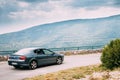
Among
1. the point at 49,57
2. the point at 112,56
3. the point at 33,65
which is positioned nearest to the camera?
the point at 112,56

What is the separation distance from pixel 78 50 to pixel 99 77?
23.2 metres

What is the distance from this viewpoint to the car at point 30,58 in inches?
905

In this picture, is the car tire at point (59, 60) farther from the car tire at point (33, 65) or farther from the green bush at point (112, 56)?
the green bush at point (112, 56)

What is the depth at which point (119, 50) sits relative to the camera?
20.0 meters

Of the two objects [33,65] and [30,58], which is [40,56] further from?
[30,58]

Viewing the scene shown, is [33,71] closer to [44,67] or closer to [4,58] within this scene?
[44,67]

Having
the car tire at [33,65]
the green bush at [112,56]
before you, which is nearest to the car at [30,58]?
the car tire at [33,65]

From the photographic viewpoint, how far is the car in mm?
22984

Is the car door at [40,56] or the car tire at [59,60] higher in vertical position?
the car door at [40,56]

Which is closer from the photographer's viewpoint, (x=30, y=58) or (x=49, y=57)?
(x=30, y=58)

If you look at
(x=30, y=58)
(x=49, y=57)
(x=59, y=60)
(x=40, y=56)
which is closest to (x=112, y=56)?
(x=30, y=58)

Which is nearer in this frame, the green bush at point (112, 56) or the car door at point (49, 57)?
the green bush at point (112, 56)

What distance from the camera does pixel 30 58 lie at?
75.9ft

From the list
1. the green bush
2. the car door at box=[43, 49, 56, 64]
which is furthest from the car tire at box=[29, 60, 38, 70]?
the green bush
